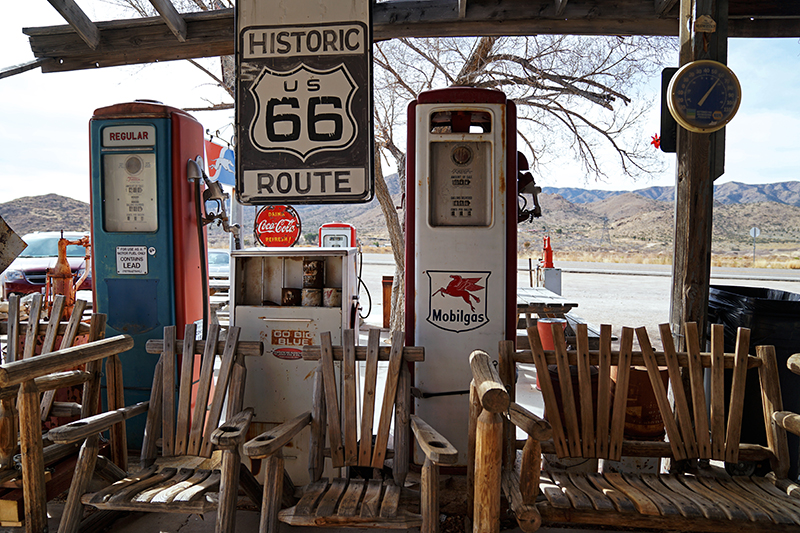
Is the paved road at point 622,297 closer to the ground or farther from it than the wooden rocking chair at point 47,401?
closer to the ground

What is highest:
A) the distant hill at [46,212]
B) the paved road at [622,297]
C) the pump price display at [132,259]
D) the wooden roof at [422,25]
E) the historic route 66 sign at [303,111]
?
the distant hill at [46,212]

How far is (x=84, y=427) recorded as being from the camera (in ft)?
8.23

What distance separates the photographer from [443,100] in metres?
3.19

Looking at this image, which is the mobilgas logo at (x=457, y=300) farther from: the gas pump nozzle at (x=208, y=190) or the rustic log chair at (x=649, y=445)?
the gas pump nozzle at (x=208, y=190)

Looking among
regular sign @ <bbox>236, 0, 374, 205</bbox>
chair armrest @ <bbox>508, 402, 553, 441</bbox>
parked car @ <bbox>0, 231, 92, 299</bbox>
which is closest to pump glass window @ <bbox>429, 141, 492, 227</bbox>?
regular sign @ <bbox>236, 0, 374, 205</bbox>

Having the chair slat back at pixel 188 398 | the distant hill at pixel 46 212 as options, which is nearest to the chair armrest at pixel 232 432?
the chair slat back at pixel 188 398

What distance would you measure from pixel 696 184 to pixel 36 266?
415 inches

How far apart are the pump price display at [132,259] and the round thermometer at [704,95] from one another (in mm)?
3612

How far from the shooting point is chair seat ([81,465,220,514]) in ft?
7.70

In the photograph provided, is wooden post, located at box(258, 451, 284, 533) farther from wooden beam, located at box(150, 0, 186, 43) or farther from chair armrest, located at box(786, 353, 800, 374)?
wooden beam, located at box(150, 0, 186, 43)

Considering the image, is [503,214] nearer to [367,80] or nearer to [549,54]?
[367,80]

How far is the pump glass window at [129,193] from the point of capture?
3.68 meters

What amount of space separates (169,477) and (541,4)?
3.86 m

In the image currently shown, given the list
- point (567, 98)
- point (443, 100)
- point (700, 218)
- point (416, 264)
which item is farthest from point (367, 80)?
point (567, 98)
